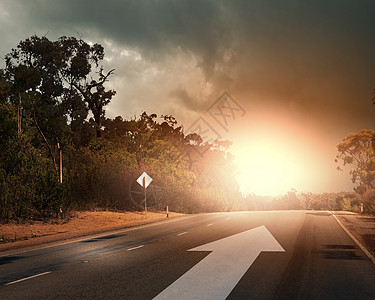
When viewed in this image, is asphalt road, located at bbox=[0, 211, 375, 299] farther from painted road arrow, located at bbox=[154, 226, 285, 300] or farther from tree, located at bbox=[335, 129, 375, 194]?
tree, located at bbox=[335, 129, 375, 194]

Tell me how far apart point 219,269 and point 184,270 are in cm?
76

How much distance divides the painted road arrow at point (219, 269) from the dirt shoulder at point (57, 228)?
6709 mm

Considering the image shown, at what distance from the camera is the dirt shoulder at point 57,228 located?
15062 millimetres

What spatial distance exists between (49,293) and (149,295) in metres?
1.70

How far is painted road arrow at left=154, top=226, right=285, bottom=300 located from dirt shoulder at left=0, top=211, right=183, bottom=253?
22.0 feet

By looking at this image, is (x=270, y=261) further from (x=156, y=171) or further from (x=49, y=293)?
(x=156, y=171)

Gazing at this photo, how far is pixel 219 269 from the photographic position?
27.8ft

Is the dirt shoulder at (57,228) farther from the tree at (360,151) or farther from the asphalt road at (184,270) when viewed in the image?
the tree at (360,151)

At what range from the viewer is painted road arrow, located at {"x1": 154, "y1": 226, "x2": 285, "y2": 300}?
21.0 ft

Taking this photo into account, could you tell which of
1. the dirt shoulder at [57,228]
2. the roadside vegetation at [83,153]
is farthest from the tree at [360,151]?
the dirt shoulder at [57,228]

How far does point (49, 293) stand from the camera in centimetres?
652

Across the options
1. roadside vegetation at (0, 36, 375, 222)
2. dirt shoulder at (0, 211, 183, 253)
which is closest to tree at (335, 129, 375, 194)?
roadside vegetation at (0, 36, 375, 222)

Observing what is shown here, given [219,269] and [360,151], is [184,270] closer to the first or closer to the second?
[219,269]

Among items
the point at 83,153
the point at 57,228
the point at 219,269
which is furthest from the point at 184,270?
the point at 83,153
